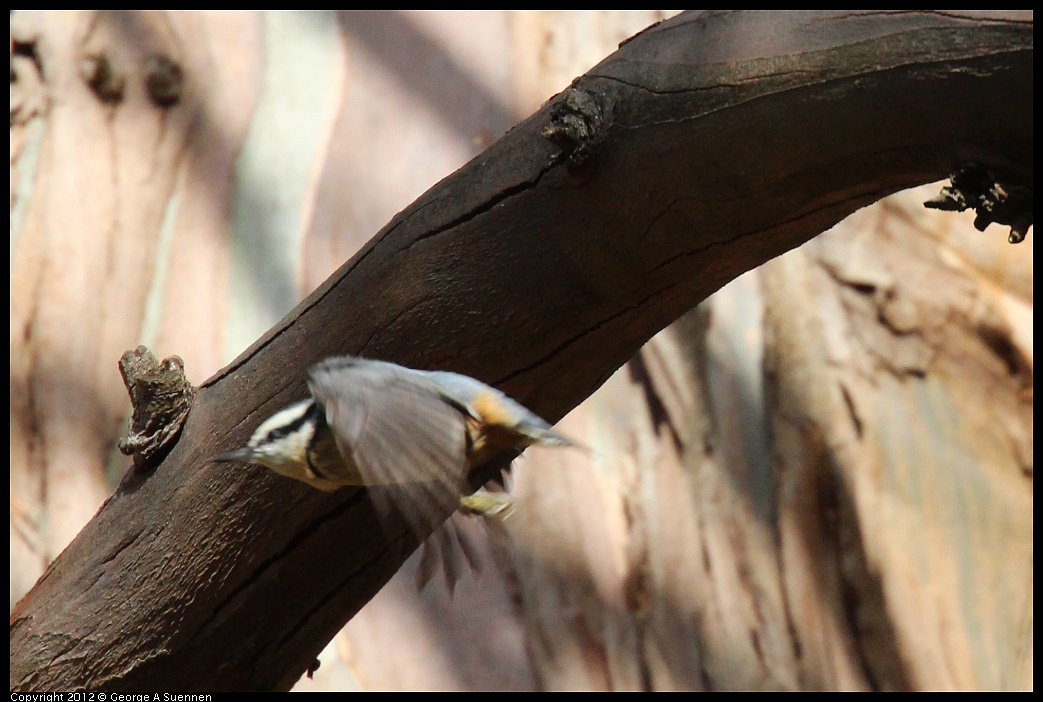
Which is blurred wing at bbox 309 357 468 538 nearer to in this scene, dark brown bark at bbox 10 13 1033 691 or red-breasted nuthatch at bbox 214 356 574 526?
red-breasted nuthatch at bbox 214 356 574 526

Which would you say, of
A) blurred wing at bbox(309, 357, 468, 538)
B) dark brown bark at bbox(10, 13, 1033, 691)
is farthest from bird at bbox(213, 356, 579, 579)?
dark brown bark at bbox(10, 13, 1033, 691)

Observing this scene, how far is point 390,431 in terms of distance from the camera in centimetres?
97

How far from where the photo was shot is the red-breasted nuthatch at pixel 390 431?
0.96 meters

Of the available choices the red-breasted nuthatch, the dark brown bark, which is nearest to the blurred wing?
the red-breasted nuthatch

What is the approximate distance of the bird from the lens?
961mm

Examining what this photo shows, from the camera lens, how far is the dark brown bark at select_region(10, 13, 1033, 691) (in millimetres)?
883

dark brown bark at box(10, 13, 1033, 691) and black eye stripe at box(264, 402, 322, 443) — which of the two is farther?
black eye stripe at box(264, 402, 322, 443)

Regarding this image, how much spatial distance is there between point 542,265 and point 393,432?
266 millimetres

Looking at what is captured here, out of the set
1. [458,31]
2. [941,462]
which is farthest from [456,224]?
[941,462]

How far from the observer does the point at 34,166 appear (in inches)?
74.6

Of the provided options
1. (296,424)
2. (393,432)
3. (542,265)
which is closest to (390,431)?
(393,432)

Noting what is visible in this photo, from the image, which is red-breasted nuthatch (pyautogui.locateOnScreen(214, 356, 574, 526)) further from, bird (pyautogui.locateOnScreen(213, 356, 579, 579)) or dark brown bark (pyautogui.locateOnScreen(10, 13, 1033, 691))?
dark brown bark (pyautogui.locateOnScreen(10, 13, 1033, 691))

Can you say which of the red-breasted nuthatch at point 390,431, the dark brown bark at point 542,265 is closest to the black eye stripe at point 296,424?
the red-breasted nuthatch at point 390,431
